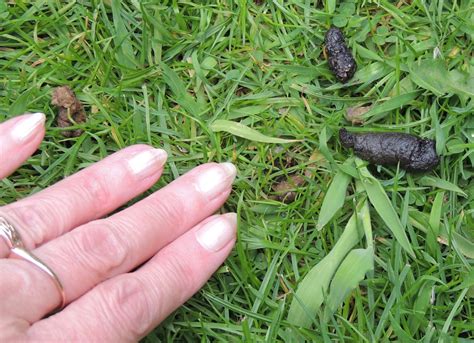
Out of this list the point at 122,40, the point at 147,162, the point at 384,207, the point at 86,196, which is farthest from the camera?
the point at 122,40

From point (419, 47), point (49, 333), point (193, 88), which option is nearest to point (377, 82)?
point (419, 47)

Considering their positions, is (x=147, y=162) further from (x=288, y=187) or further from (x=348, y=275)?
(x=348, y=275)

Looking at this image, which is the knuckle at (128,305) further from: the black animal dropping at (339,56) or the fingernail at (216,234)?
the black animal dropping at (339,56)

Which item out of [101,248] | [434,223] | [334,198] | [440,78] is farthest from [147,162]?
[440,78]

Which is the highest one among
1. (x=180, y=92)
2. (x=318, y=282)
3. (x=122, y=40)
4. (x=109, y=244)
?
(x=122, y=40)

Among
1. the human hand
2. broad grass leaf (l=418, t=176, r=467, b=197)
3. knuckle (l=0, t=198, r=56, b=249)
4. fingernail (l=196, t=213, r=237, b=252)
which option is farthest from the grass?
knuckle (l=0, t=198, r=56, b=249)

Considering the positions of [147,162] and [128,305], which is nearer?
[128,305]
